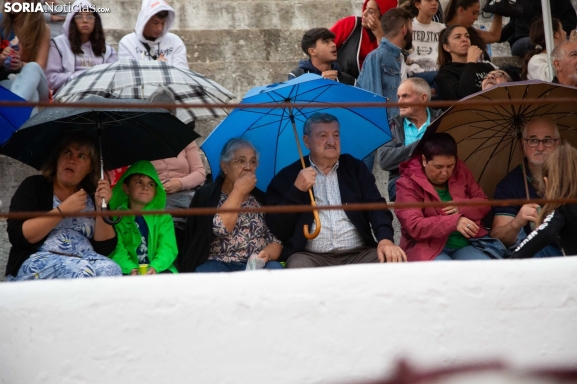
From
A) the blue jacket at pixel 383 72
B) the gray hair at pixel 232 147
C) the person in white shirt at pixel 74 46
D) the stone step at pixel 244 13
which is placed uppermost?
the stone step at pixel 244 13

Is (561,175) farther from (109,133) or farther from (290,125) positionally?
(109,133)

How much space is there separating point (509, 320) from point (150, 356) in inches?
50.1

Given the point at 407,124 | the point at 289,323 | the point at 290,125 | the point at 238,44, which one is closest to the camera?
the point at 289,323

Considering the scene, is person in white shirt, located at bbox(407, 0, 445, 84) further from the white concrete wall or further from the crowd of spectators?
the white concrete wall

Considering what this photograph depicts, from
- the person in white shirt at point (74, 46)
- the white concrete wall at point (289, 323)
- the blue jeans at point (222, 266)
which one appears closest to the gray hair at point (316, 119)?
the blue jeans at point (222, 266)

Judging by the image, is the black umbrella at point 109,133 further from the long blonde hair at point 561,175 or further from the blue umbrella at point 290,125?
the long blonde hair at point 561,175

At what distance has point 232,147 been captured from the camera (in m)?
5.13

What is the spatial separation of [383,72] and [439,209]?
1961mm

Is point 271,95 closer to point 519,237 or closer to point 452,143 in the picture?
point 452,143

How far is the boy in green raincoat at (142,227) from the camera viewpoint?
15.9 feet

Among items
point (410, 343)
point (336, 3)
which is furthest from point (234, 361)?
point (336, 3)

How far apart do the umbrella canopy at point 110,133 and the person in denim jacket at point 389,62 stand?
177 centimetres

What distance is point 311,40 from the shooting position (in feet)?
22.2

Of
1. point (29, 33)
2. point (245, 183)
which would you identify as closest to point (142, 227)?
point (245, 183)
